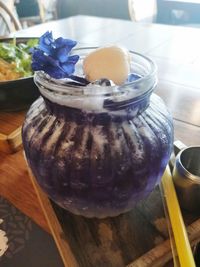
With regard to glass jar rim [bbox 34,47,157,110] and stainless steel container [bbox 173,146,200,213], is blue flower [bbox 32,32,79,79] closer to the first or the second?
glass jar rim [bbox 34,47,157,110]

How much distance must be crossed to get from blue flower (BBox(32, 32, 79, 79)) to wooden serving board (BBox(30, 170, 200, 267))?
0.67ft

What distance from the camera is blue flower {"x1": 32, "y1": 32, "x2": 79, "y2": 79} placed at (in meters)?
0.33

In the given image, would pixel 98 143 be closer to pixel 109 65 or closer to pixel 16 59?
pixel 109 65

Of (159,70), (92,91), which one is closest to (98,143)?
(92,91)

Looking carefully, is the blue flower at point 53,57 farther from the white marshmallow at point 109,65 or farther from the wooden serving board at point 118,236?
the wooden serving board at point 118,236

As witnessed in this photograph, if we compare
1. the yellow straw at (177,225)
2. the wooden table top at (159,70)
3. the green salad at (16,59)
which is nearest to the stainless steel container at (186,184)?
the yellow straw at (177,225)

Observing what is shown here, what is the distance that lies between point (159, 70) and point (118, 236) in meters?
0.63

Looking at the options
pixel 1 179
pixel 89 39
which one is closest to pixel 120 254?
pixel 1 179

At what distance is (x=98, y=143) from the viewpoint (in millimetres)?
330

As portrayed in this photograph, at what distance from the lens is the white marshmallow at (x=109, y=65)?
13.5 inches

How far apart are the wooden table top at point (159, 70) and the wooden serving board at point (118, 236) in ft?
0.20

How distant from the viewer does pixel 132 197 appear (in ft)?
1.21

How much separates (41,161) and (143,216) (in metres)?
0.17

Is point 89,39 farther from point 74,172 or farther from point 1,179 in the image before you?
point 74,172
